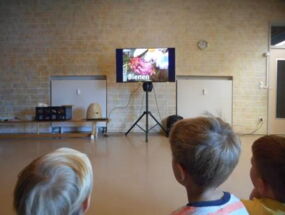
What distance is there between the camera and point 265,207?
110 cm

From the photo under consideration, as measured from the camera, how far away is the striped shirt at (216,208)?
2.95 ft

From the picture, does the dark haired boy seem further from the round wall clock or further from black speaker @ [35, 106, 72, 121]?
the round wall clock

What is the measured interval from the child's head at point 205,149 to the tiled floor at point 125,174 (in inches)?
55.1

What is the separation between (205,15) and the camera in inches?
255

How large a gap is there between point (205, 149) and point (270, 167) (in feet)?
1.02

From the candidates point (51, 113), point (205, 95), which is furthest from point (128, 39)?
point (51, 113)

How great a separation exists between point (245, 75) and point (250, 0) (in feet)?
5.58

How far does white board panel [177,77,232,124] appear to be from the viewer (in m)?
6.57

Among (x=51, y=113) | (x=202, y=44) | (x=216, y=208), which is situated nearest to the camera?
(x=216, y=208)

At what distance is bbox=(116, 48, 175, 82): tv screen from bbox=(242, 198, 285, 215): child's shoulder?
475cm

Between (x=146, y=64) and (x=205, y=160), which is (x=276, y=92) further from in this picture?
(x=205, y=160)

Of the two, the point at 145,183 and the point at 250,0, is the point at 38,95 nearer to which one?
the point at 145,183

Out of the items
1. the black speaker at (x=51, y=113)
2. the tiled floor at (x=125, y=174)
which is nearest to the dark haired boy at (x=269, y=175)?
the tiled floor at (x=125, y=174)

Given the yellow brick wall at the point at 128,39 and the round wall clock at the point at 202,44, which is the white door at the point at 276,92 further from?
the round wall clock at the point at 202,44
